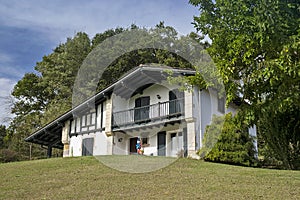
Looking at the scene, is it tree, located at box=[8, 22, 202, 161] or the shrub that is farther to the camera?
tree, located at box=[8, 22, 202, 161]

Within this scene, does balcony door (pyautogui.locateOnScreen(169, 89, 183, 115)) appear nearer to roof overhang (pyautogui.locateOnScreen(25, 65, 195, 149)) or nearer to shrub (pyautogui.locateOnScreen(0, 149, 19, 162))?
roof overhang (pyautogui.locateOnScreen(25, 65, 195, 149))

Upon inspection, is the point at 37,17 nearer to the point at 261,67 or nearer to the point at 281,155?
the point at 261,67

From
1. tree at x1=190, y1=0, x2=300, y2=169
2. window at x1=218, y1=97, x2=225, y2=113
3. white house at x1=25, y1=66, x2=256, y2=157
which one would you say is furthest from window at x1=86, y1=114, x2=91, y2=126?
tree at x1=190, y1=0, x2=300, y2=169

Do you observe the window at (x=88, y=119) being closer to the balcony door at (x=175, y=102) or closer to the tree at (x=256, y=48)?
the balcony door at (x=175, y=102)

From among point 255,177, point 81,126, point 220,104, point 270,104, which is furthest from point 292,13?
point 81,126

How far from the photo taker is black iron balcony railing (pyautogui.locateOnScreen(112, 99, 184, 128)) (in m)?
19.1

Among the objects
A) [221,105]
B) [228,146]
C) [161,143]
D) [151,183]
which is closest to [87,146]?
[161,143]

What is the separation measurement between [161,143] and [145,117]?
1.93 meters

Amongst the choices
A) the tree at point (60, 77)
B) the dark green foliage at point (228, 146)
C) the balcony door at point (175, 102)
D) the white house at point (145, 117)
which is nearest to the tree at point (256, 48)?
the dark green foliage at point (228, 146)

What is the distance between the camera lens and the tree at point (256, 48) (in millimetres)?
7391

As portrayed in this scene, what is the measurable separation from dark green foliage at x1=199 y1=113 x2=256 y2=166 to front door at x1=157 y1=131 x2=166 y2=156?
415 centimetres

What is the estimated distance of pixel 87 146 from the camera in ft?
81.1

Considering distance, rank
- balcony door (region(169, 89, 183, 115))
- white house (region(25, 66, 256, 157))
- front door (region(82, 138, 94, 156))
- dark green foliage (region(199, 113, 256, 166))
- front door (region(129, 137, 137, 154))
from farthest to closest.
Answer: front door (region(82, 138, 94, 156)) → front door (region(129, 137, 137, 154)) → balcony door (region(169, 89, 183, 115)) → white house (region(25, 66, 256, 157)) → dark green foliage (region(199, 113, 256, 166))

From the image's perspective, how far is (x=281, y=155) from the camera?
1327 centimetres
